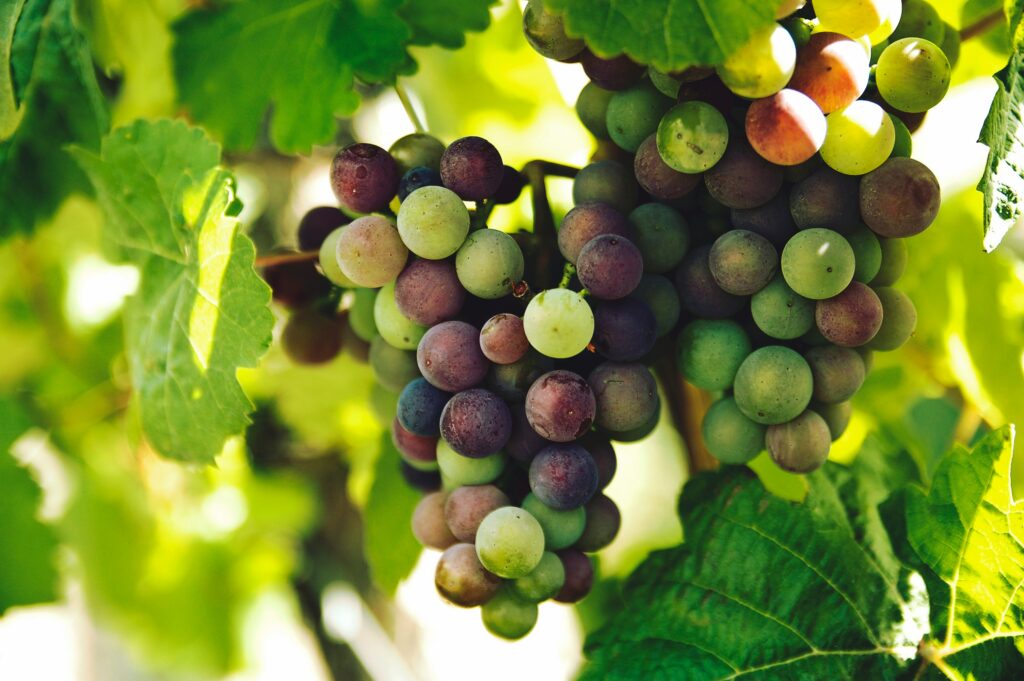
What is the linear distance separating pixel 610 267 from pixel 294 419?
95 centimetres

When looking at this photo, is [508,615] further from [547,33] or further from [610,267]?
[547,33]

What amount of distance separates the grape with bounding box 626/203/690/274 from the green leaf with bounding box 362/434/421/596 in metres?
0.44

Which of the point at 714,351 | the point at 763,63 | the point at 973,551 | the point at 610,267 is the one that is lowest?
the point at 973,551

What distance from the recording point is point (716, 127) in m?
0.59

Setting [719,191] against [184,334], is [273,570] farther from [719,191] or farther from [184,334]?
[719,191]

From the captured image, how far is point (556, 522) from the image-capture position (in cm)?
66

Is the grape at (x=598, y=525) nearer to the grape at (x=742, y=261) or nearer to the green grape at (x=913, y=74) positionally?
the grape at (x=742, y=261)

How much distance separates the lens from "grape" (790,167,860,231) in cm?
61

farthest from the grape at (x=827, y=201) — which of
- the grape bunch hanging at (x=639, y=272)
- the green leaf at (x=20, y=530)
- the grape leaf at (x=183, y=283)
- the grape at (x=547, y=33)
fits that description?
the green leaf at (x=20, y=530)

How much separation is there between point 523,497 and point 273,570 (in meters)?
1.24

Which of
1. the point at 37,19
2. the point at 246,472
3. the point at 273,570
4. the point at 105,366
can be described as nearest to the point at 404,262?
the point at 37,19

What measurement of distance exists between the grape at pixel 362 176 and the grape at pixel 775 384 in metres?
0.32

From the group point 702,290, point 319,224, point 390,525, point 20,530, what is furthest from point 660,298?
point 20,530

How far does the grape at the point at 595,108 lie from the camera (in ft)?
2.29
